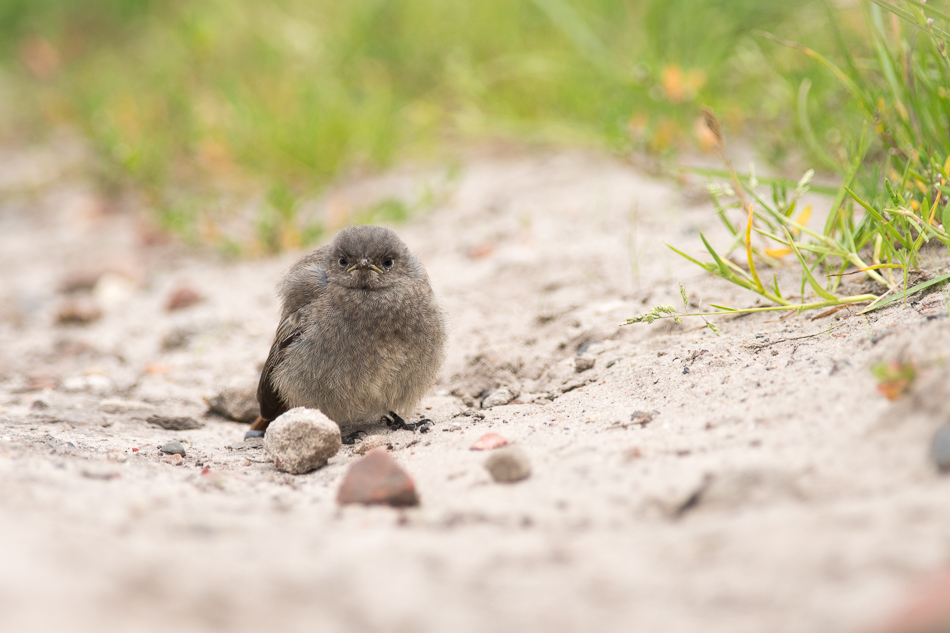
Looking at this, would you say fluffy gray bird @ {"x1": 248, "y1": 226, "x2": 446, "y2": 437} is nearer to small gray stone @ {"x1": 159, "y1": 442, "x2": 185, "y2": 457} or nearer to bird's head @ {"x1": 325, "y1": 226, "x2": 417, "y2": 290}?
bird's head @ {"x1": 325, "y1": 226, "x2": 417, "y2": 290}

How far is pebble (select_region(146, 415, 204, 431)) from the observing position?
3.85m

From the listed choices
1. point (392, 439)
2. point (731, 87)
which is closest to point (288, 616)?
point (392, 439)

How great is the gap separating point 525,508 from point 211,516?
2.84 ft

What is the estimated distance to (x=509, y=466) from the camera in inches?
98.2

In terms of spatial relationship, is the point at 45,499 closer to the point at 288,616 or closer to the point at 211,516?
the point at 211,516

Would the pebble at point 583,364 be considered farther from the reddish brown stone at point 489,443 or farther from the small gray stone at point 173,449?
the small gray stone at point 173,449

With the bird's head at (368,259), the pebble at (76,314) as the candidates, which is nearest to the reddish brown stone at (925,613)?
the bird's head at (368,259)

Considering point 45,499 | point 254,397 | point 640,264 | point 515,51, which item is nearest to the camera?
point 45,499

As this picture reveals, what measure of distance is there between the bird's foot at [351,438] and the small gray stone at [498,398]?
0.60 m

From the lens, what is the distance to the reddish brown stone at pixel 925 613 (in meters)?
1.35

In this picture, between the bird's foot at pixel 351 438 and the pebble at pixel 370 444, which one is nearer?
the pebble at pixel 370 444

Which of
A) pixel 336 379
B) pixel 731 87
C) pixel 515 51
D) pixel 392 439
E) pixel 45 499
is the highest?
pixel 515 51

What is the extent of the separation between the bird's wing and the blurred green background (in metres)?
2.09

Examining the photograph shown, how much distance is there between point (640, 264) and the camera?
4723 mm
